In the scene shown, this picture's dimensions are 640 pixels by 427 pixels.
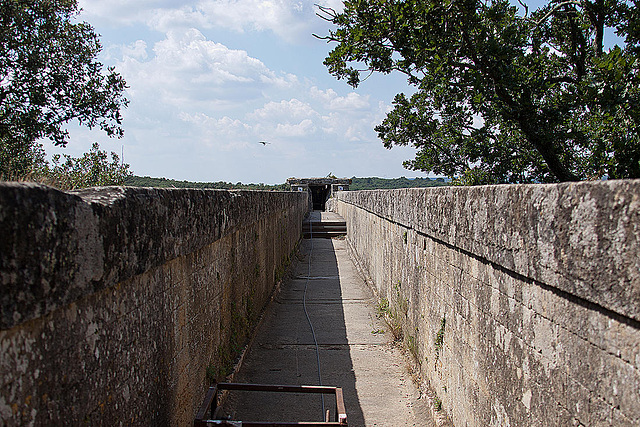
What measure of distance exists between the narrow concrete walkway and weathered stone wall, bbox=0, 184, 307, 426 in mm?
1085

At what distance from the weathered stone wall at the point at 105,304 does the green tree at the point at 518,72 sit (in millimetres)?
6096

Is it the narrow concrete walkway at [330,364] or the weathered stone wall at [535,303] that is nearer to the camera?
the weathered stone wall at [535,303]

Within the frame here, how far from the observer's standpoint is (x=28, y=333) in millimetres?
1383

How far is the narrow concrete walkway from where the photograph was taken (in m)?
4.41

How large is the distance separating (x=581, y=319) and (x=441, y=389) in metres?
2.40

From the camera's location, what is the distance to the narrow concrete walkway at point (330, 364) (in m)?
4.41

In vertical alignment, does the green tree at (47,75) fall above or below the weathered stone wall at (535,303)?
above

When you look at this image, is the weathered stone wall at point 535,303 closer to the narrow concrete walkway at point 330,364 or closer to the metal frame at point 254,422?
the narrow concrete walkway at point 330,364

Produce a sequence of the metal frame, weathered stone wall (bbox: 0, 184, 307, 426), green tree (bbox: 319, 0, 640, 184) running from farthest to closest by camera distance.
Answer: green tree (bbox: 319, 0, 640, 184) < the metal frame < weathered stone wall (bbox: 0, 184, 307, 426)

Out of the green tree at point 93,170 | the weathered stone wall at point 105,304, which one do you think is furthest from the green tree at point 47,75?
the weathered stone wall at point 105,304

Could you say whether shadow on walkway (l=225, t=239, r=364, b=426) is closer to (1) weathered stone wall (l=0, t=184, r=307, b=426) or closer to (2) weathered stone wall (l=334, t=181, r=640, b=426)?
(1) weathered stone wall (l=0, t=184, r=307, b=426)

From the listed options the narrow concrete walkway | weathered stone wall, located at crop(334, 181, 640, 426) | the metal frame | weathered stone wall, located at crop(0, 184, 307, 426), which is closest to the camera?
weathered stone wall, located at crop(0, 184, 307, 426)

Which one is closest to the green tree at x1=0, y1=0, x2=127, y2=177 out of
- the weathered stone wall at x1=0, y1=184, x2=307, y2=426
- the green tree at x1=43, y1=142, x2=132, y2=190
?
the green tree at x1=43, y1=142, x2=132, y2=190

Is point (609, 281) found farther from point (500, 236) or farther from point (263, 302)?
point (263, 302)
